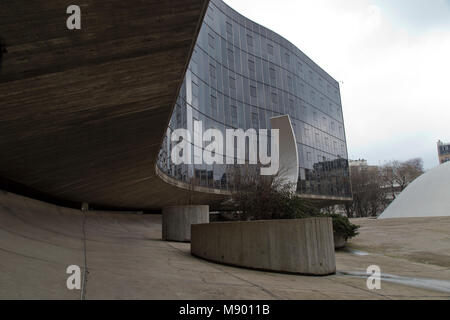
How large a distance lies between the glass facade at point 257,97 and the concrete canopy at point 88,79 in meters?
6.88

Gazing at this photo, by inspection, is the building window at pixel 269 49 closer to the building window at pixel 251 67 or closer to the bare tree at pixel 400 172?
the building window at pixel 251 67

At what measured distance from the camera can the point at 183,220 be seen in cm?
1346

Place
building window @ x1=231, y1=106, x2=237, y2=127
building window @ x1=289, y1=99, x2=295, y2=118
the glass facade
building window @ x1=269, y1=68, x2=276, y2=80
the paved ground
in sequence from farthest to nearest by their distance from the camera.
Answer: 1. building window @ x1=289, y1=99, x2=295, y2=118
2. building window @ x1=269, y1=68, x2=276, y2=80
3. building window @ x1=231, y1=106, x2=237, y2=127
4. the glass facade
5. the paved ground

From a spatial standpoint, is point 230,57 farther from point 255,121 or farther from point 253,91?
point 255,121

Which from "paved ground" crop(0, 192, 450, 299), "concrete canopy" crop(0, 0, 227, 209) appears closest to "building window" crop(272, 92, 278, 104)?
"concrete canopy" crop(0, 0, 227, 209)

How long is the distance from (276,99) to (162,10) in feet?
109

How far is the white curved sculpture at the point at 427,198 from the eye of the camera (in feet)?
93.4

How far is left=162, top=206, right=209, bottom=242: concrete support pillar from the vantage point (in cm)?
1338

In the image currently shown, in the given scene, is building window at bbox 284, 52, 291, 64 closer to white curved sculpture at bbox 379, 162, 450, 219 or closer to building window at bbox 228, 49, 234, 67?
building window at bbox 228, 49, 234, 67

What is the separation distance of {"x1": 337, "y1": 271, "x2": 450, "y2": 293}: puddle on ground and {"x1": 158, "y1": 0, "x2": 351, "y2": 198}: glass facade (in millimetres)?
12769

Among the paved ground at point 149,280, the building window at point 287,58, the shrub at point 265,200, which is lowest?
the paved ground at point 149,280

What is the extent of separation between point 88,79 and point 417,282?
8.11 m

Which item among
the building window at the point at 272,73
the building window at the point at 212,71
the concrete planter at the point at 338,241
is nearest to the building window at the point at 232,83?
the building window at the point at 212,71

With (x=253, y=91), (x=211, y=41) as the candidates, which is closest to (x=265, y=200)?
(x=211, y=41)
